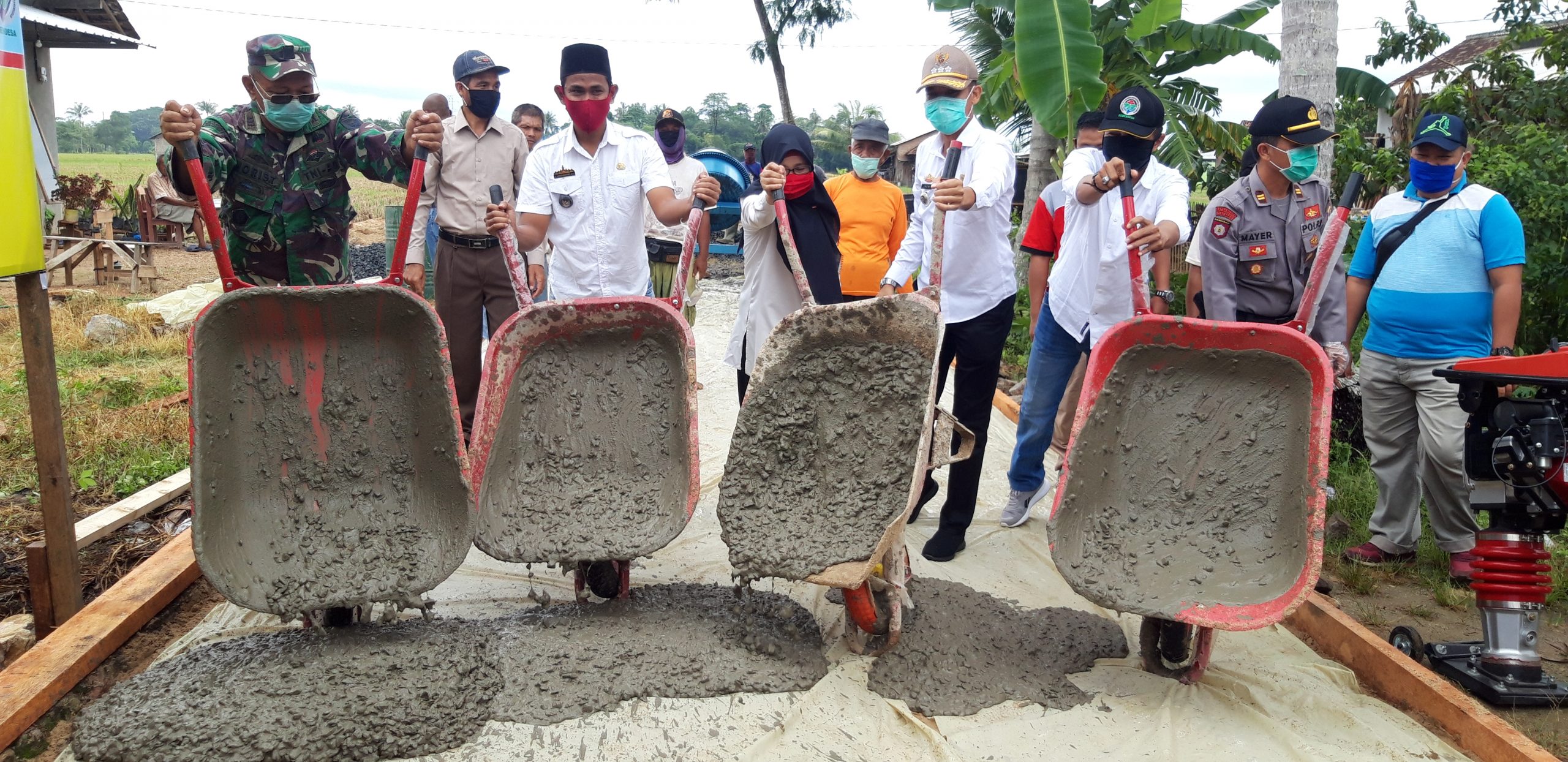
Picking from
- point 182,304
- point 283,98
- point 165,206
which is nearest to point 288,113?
point 283,98

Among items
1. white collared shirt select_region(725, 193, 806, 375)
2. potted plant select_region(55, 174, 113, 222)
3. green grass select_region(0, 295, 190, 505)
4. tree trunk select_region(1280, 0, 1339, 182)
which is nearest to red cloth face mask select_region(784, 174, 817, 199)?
white collared shirt select_region(725, 193, 806, 375)

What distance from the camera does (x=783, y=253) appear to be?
13.4 feet

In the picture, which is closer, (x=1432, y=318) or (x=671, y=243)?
(x=1432, y=318)

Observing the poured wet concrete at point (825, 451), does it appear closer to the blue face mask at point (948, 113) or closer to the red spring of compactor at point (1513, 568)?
the blue face mask at point (948, 113)

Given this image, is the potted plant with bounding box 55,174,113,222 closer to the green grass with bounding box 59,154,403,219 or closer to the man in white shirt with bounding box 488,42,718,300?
the green grass with bounding box 59,154,403,219

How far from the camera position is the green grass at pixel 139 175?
26062 mm

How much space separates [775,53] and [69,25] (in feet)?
42.5

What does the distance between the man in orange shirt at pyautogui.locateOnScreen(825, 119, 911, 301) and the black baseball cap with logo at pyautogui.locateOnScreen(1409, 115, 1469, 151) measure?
7.67ft

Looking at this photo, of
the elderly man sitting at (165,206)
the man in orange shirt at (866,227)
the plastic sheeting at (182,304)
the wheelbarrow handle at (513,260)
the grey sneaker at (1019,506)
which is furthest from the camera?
the elderly man sitting at (165,206)

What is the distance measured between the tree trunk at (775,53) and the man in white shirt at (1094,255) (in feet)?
61.0

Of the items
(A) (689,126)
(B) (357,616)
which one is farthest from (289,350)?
(A) (689,126)

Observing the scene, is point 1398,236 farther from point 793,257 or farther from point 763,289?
point 763,289

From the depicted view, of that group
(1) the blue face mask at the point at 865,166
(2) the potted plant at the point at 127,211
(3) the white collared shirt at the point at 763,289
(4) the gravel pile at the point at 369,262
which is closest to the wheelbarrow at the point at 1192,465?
(3) the white collared shirt at the point at 763,289

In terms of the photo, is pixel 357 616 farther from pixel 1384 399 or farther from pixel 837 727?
pixel 1384 399
